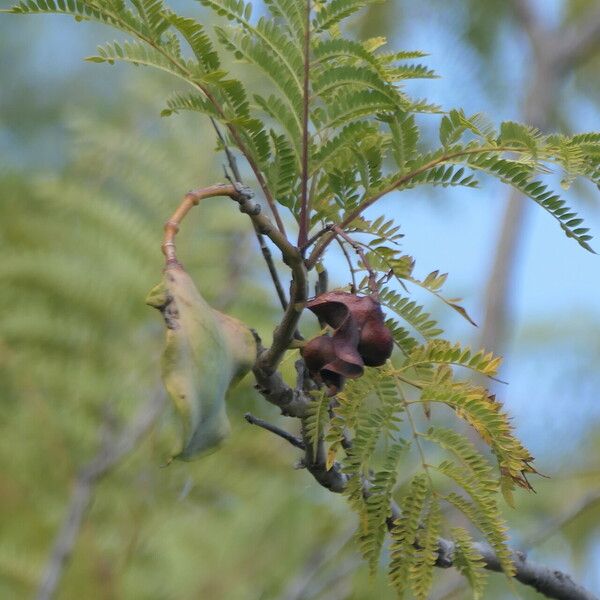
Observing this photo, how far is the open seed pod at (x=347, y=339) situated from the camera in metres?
0.85

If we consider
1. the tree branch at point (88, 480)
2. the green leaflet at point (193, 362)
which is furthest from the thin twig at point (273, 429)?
the tree branch at point (88, 480)

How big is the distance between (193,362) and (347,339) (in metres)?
0.12

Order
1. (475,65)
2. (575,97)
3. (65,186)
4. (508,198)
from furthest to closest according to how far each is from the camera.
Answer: (575,97)
(475,65)
(508,198)
(65,186)

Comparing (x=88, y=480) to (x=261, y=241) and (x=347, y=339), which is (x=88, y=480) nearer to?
(x=261, y=241)

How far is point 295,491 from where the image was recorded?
320cm

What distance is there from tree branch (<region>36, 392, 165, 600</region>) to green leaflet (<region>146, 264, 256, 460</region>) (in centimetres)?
144

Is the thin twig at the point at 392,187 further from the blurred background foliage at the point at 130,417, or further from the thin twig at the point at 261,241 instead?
the blurred background foliage at the point at 130,417

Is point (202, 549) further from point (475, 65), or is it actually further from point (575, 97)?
point (575, 97)

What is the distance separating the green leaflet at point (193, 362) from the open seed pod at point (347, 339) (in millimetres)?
67

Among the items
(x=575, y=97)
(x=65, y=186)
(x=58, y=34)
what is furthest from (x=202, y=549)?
(x=58, y=34)

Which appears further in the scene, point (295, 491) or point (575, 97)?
point (575, 97)

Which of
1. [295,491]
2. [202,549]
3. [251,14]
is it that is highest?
[251,14]

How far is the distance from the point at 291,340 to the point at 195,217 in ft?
8.01

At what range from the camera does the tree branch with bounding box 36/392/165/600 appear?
2.23 m
